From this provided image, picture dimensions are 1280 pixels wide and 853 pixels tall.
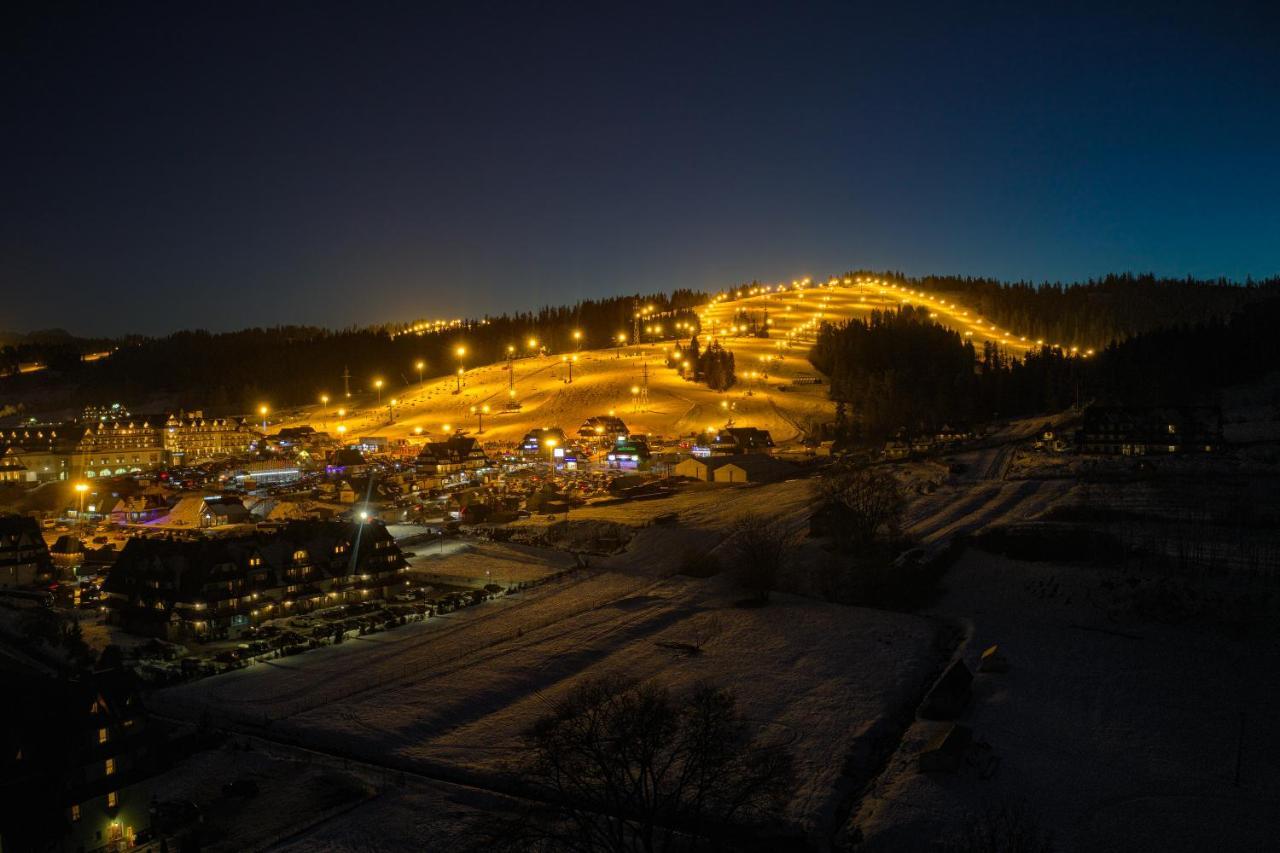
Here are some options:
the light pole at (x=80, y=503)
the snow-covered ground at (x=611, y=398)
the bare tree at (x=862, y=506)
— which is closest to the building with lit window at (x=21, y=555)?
the light pole at (x=80, y=503)

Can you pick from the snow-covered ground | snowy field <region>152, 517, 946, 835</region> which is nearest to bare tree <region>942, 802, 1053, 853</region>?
snowy field <region>152, 517, 946, 835</region>

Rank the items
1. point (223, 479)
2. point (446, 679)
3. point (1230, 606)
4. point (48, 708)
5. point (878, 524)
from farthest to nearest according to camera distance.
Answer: point (223, 479), point (878, 524), point (1230, 606), point (446, 679), point (48, 708)

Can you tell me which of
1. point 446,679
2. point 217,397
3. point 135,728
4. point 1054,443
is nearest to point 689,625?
point 446,679

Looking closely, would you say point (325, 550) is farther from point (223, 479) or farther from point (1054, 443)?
point (1054, 443)

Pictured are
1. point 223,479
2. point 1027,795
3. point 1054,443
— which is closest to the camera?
point 1027,795

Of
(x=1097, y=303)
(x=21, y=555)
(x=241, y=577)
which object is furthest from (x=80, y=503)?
(x=1097, y=303)

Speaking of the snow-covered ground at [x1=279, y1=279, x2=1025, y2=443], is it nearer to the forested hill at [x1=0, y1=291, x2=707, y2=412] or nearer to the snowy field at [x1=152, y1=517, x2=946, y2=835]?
the forested hill at [x1=0, y1=291, x2=707, y2=412]

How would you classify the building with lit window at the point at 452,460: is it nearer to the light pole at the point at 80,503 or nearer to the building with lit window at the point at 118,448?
the light pole at the point at 80,503
